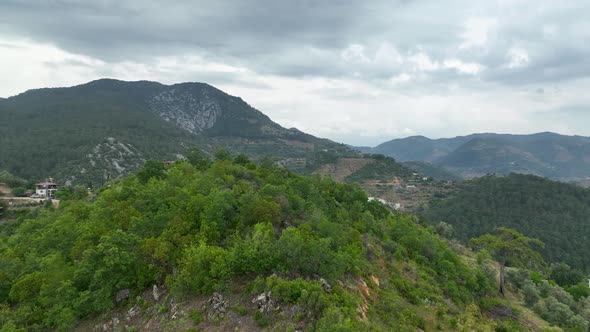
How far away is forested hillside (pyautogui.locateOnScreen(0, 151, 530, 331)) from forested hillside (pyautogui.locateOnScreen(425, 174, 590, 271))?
283 ft

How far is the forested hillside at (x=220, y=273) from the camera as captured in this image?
20.1 m

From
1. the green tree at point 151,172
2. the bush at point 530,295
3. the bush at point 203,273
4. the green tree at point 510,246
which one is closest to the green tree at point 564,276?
the green tree at point 510,246

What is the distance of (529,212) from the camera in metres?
124

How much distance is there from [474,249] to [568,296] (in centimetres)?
3280

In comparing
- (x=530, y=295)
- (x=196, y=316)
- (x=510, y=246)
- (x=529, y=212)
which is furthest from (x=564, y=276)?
(x=196, y=316)

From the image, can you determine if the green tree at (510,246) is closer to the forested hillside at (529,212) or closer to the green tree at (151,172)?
the green tree at (151,172)

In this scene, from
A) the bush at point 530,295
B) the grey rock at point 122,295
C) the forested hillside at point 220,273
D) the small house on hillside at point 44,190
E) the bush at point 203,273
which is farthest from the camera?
the small house on hillside at point 44,190

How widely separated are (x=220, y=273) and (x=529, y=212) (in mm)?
133391

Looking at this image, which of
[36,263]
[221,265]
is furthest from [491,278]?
[36,263]

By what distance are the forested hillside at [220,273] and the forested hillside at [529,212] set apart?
86.2 m

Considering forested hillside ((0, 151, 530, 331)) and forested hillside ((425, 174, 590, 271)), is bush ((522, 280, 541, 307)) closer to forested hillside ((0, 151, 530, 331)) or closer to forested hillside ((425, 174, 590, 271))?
forested hillside ((0, 151, 530, 331))

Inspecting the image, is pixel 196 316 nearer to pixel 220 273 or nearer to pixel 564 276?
pixel 220 273

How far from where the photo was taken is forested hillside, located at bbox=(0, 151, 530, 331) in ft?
66.0

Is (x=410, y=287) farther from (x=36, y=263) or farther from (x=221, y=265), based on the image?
(x=36, y=263)
